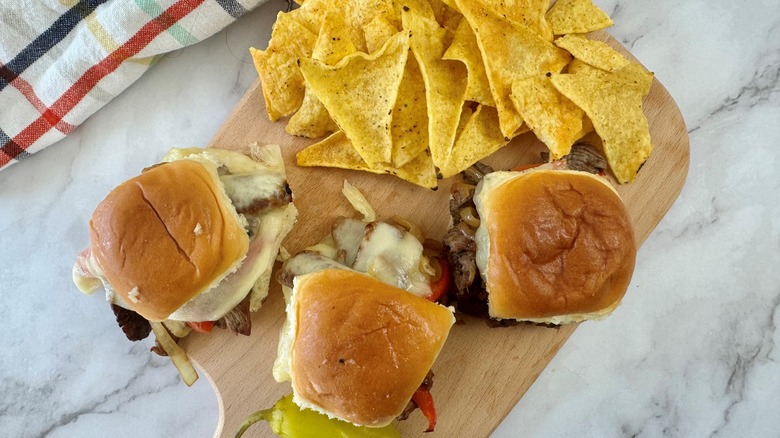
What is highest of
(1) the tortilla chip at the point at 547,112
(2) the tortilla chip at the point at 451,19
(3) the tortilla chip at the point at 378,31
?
(3) the tortilla chip at the point at 378,31

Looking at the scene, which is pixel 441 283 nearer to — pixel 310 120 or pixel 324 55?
pixel 310 120

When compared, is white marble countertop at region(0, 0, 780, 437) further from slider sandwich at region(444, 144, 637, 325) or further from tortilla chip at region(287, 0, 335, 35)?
slider sandwich at region(444, 144, 637, 325)

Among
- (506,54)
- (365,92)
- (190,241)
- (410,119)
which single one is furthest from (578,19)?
(190,241)

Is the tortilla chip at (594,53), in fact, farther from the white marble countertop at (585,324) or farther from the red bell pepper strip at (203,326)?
the red bell pepper strip at (203,326)

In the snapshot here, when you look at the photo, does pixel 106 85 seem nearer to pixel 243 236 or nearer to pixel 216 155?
pixel 216 155

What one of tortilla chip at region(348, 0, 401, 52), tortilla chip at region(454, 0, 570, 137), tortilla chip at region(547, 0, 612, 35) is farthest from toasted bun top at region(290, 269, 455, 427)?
tortilla chip at region(547, 0, 612, 35)

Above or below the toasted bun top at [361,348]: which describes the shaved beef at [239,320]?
below

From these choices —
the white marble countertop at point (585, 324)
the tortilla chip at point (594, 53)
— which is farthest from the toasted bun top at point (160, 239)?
the tortilla chip at point (594, 53)
